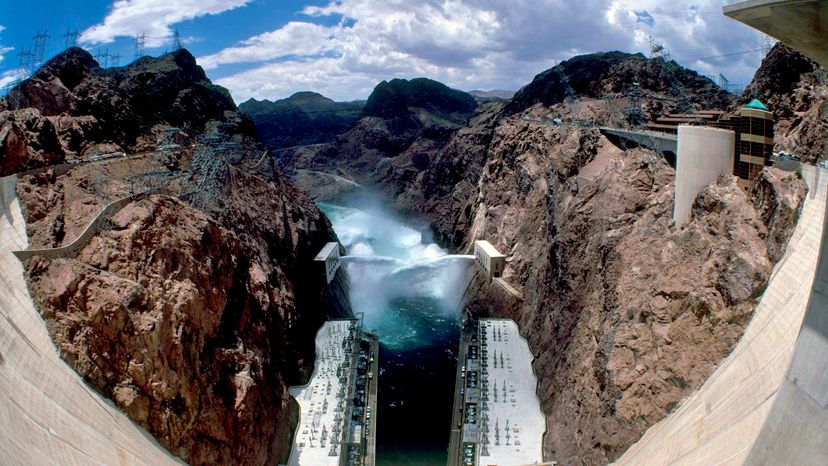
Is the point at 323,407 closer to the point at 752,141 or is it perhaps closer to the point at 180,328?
the point at 180,328

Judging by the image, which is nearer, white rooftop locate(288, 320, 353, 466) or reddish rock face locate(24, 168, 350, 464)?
reddish rock face locate(24, 168, 350, 464)

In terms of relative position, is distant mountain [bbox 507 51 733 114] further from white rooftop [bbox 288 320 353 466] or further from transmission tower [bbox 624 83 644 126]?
white rooftop [bbox 288 320 353 466]

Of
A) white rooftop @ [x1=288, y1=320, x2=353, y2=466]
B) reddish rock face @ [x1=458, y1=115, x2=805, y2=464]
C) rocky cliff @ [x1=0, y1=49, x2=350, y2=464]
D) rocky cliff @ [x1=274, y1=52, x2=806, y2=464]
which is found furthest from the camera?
→ white rooftop @ [x1=288, y1=320, x2=353, y2=466]

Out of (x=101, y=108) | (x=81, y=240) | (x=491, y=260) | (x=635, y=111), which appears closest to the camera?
(x=81, y=240)

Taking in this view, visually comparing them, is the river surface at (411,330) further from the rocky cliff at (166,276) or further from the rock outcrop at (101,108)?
the rock outcrop at (101,108)

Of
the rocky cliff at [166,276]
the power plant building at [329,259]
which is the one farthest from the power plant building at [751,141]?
the power plant building at [329,259]

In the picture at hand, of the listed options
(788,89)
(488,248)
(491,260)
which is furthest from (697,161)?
(488,248)

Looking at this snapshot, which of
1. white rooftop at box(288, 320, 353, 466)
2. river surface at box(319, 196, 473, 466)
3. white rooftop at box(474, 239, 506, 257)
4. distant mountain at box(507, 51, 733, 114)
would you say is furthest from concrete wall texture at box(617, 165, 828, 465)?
distant mountain at box(507, 51, 733, 114)
